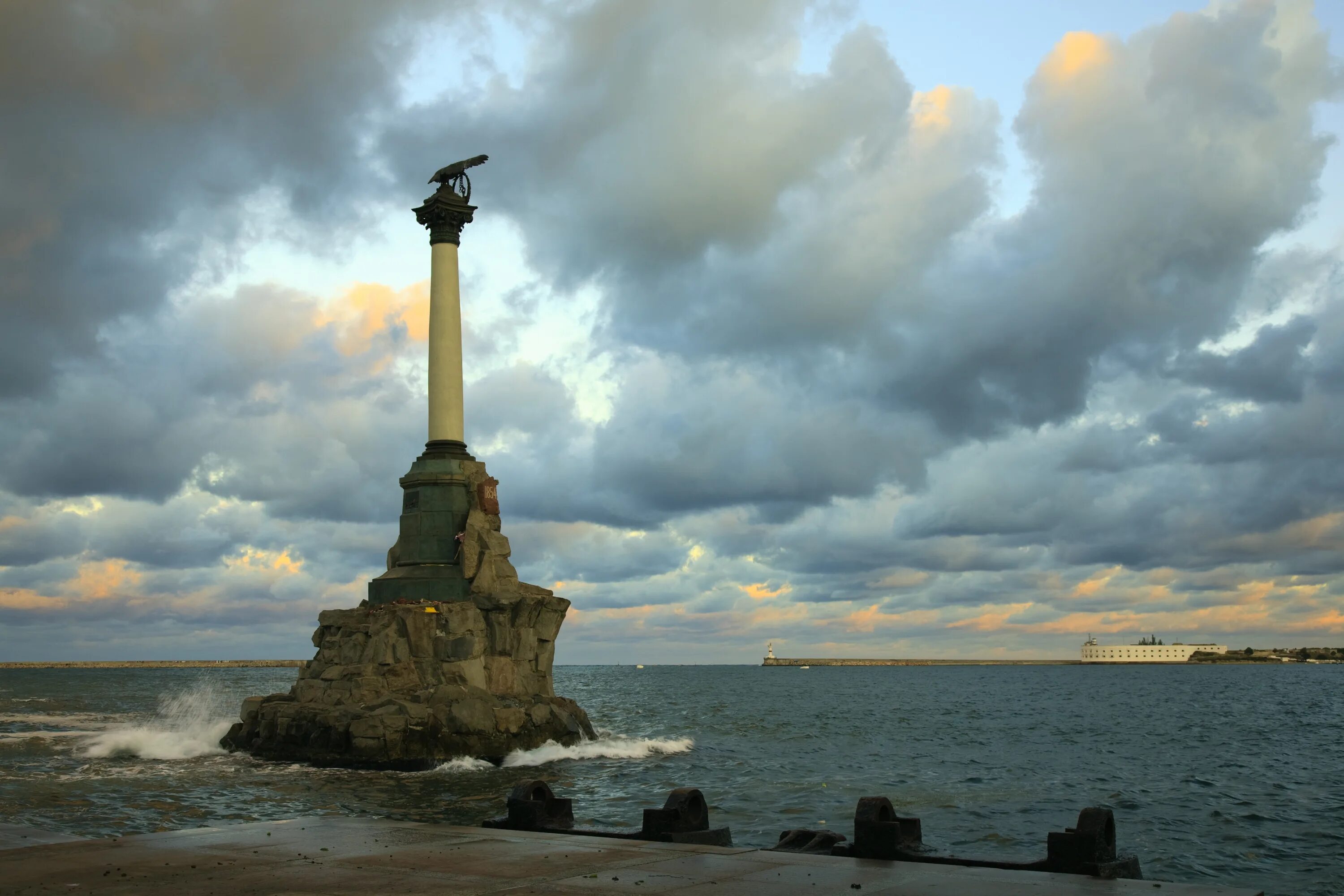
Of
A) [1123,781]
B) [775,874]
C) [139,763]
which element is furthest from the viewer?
[139,763]

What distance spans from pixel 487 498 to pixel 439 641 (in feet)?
21.0

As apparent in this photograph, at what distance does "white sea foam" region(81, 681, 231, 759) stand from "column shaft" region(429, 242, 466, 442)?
48.3 feet

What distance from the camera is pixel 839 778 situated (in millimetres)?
34812

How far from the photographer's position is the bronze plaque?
148 feet

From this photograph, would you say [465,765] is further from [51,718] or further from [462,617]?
[51,718]

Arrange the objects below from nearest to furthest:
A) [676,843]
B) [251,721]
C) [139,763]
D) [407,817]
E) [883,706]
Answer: [676,843] → [407,817] → [139,763] → [251,721] → [883,706]

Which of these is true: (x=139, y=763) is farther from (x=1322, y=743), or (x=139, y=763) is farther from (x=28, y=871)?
(x=1322, y=743)

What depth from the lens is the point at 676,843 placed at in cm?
1307

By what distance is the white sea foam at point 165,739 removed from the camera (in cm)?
4191

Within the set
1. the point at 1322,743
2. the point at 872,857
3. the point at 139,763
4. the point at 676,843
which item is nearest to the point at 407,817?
the point at 676,843

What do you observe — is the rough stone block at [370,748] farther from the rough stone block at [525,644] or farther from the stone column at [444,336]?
the stone column at [444,336]

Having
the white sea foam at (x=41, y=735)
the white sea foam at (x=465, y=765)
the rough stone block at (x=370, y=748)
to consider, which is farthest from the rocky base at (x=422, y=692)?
the white sea foam at (x=41, y=735)

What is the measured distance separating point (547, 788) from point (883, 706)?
74620mm

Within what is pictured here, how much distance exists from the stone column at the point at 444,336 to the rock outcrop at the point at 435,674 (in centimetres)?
172
